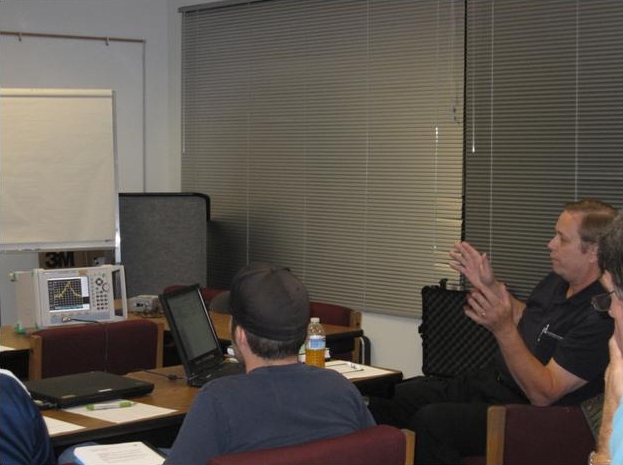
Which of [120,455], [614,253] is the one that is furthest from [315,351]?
[614,253]

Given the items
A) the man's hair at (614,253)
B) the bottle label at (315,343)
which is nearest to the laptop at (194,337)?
the bottle label at (315,343)

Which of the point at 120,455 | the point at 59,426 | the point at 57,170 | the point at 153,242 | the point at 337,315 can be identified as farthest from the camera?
the point at 153,242

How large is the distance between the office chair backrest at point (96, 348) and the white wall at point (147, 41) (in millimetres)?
2488

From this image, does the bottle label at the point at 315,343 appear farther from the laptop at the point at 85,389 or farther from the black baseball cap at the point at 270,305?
the black baseball cap at the point at 270,305

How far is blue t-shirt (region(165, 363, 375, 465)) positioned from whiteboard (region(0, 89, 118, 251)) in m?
4.23

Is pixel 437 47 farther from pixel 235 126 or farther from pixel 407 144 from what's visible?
pixel 235 126

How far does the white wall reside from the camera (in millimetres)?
6910

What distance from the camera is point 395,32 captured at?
611 cm

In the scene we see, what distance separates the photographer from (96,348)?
4.39 metres

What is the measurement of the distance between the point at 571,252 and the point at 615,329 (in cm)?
193

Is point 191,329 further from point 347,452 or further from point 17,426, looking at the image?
point 17,426

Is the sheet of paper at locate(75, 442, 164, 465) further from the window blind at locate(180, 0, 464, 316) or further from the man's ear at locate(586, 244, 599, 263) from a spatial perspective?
the window blind at locate(180, 0, 464, 316)

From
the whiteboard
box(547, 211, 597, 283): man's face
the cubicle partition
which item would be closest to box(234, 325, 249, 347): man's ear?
box(547, 211, 597, 283): man's face

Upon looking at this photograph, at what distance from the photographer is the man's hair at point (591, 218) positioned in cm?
388
